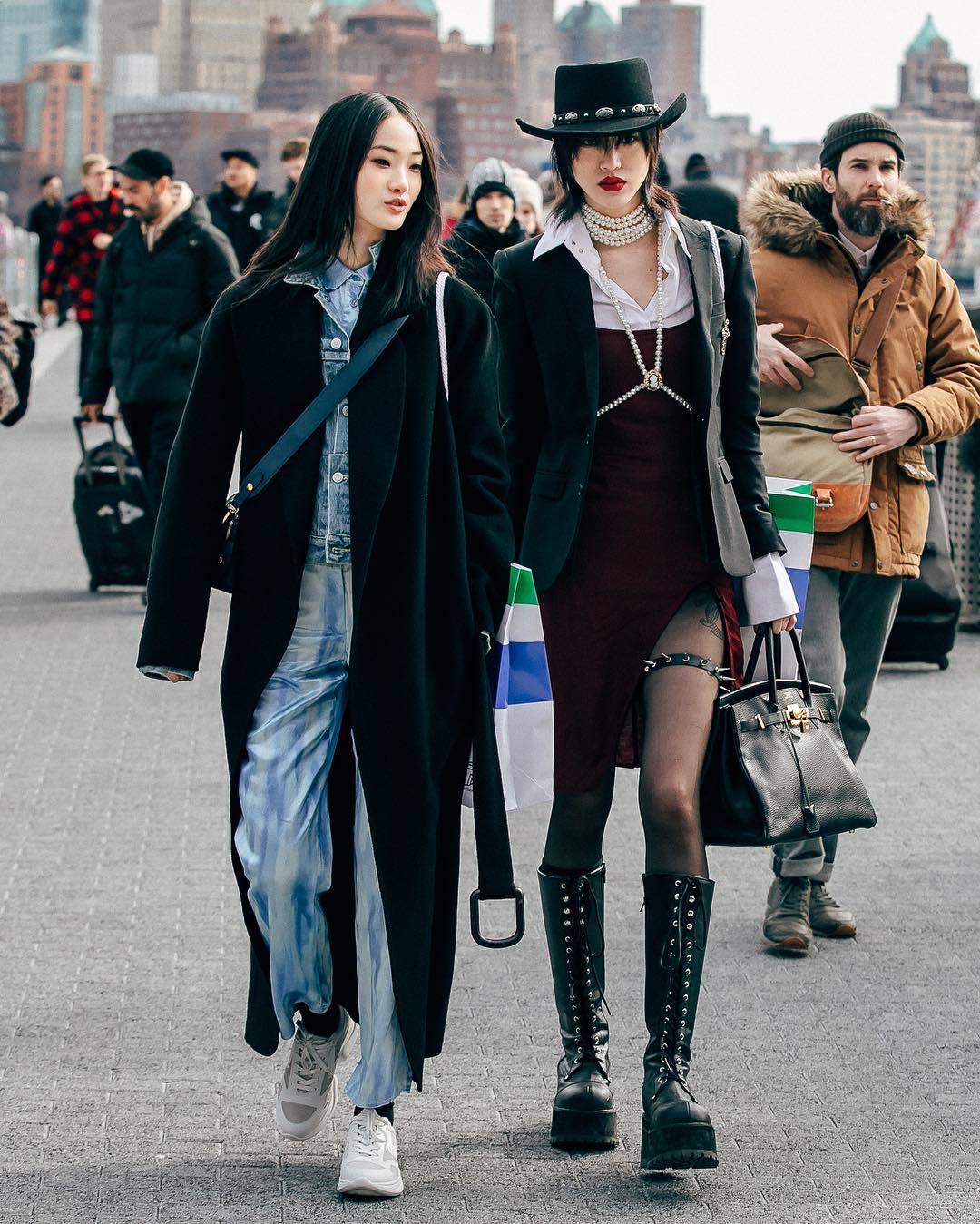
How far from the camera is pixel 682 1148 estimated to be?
370 centimetres

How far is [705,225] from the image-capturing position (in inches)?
164

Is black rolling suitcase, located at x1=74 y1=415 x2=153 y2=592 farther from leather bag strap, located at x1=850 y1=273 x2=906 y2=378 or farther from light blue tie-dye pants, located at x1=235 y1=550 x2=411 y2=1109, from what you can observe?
light blue tie-dye pants, located at x1=235 y1=550 x2=411 y2=1109

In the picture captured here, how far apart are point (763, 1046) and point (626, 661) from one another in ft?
3.15

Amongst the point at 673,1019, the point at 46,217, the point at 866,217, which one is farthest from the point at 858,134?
the point at 46,217

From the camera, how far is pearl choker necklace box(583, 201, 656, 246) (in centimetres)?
407

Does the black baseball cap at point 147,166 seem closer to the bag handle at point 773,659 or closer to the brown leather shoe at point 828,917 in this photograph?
the brown leather shoe at point 828,917

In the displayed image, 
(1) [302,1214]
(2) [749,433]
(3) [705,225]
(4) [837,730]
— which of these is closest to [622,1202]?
(1) [302,1214]

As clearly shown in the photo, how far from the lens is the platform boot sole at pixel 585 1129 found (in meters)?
3.91

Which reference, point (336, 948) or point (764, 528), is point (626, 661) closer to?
point (764, 528)

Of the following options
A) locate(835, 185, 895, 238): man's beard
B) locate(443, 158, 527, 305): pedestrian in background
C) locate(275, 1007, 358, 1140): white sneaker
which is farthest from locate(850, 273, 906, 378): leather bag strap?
locate(443, 158, 527, 305): pedestrian in background

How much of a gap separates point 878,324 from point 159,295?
5152 millimetres

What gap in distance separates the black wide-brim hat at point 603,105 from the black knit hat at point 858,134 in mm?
1221

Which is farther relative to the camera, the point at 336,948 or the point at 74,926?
the point at 74,926

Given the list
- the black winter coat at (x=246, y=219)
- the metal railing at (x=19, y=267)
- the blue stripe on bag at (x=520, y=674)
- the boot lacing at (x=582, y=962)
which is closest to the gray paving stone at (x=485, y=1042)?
the boot lacing at (x=582, y=962)
